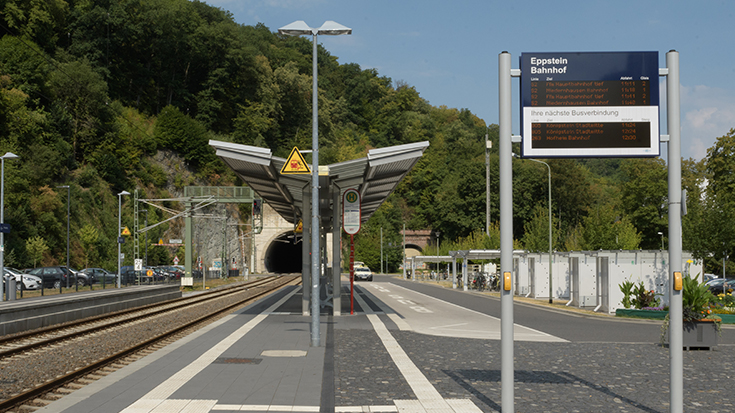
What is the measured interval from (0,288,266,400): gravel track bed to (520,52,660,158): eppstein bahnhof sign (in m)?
7.90

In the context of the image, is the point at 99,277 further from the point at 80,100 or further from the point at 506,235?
the point at 506,235

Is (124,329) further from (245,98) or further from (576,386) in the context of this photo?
(245,98)

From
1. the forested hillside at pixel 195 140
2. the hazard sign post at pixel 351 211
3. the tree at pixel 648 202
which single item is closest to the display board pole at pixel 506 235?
the hazard sign post at pixel 351 211

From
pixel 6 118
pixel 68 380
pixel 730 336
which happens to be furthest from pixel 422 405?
pixel 6 118

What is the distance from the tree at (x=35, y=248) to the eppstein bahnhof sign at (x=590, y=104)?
4634cm

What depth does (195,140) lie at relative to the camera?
8138cm

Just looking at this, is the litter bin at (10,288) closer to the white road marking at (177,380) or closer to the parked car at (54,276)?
the parked car at (54,276)

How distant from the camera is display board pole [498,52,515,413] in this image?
24.4 feet

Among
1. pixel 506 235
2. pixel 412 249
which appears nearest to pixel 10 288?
pixel 506 235

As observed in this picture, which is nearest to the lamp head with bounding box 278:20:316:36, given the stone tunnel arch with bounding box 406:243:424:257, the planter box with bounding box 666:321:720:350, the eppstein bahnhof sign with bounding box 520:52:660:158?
the eppstein bahnhof sign with bounding box 520:52:660:158

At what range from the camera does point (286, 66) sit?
103 metres

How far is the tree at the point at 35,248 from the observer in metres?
47.1

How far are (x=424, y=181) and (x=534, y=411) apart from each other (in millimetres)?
103187

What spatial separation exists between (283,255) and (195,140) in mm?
30654
